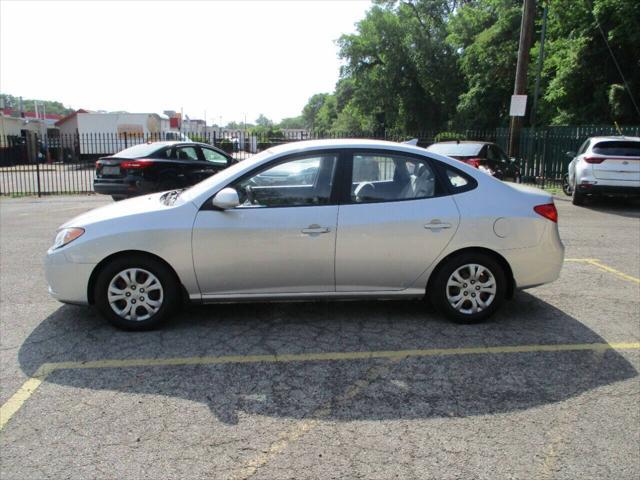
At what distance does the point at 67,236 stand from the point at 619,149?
486 inches

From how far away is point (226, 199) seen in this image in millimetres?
4613

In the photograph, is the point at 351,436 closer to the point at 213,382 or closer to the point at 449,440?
the point at 449,440

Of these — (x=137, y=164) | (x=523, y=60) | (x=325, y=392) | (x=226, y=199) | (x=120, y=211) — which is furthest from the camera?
(x=523, y=60)

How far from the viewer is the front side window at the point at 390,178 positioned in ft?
16.1

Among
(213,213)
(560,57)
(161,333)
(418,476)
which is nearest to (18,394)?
(161,333)

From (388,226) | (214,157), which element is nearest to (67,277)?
(388,226)

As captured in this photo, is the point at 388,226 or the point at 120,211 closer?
the point at 388,226

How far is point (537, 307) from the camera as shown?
5.58m

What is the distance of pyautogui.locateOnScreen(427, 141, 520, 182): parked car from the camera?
13.3 m

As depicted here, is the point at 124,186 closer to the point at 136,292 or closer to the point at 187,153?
the point at 187,153

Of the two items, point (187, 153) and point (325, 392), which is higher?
point (187, 153)

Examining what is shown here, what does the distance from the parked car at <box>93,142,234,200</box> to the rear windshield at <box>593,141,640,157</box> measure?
9230 mm

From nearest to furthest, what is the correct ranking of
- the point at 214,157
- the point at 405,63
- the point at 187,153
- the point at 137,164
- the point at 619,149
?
the point at 137,164, the point at 619,149, the point at 187,153, the point at 214,157, the point at 405,63

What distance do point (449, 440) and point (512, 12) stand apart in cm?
3338
